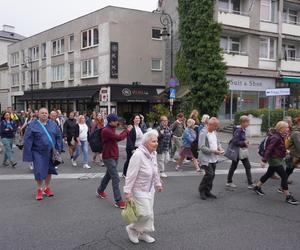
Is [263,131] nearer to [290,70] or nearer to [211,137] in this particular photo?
[290,70]

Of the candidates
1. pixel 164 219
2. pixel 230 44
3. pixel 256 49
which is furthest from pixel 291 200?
pixel 256 49

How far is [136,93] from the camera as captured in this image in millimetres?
31172

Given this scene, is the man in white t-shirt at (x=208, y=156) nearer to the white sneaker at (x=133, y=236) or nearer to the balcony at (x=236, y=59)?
the white sneaker at (x=133, y=236)

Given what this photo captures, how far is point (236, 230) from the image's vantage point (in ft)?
18.3

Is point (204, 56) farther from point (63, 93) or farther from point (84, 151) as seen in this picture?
point (84, 151)

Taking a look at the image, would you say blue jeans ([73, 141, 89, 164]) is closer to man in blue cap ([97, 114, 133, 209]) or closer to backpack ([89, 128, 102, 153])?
backpack ([89, 128, 102, 153])

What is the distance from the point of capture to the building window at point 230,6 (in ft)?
92.1

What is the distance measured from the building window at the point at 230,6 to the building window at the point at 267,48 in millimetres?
3043

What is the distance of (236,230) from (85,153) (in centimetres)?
680

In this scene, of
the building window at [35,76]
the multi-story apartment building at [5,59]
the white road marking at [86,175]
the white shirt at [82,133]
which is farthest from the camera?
the multi-story apartment building at [5,59]

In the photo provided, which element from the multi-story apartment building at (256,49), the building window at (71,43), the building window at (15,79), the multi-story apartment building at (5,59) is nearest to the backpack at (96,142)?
the multi-story apartment building at (256,49)

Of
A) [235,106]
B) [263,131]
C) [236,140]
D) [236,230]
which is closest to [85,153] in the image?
[236,140]

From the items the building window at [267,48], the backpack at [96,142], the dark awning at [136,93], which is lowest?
the backpack at [96,142]

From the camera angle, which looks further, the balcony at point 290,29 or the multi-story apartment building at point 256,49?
the balcony at point 290,29
